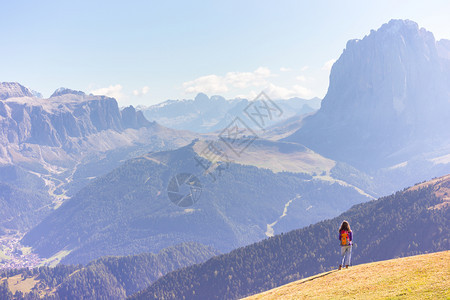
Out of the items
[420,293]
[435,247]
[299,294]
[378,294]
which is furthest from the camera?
[435,247]

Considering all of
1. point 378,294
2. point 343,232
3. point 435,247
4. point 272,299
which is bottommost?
point 435,247

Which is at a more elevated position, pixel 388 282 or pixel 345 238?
pixel 345 238

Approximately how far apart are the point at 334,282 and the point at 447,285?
47.8ft

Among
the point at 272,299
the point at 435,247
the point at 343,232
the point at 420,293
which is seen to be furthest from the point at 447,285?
the point at 435,247

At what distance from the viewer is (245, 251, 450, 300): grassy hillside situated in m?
33.3

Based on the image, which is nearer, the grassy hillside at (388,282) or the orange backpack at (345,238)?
the grassy hillside at (388,282)

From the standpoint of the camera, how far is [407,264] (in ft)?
146

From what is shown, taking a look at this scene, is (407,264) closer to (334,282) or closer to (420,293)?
(334,282)

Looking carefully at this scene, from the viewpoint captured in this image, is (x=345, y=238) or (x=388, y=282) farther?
(x=345, y=238)

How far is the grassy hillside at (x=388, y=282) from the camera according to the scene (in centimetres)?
3328

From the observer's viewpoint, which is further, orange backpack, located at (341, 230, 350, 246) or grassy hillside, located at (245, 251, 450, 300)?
orange backpack, located at (341, 230, 350, 246)

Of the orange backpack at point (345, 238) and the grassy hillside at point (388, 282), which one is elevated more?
the orange backpack at point (345, 238)

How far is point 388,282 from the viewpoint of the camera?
38625 mm

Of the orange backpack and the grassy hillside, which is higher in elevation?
the orange backpack
